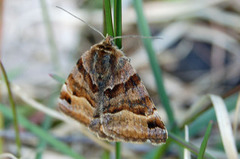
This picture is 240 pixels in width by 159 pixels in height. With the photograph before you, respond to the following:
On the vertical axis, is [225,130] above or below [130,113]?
below

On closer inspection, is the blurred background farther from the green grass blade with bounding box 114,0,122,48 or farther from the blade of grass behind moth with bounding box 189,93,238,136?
the green grass blade with bounding box 114,0,122,48

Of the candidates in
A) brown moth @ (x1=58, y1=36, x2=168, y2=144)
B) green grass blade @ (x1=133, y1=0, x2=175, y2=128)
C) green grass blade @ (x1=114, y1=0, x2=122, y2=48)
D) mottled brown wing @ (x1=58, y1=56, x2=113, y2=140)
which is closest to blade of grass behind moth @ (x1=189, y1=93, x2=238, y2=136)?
green grass blade @ (x1=133, y1=0, x2=175, y2=128)

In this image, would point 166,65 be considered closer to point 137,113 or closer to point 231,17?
point 231,17

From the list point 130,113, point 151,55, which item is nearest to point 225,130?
point 130,113

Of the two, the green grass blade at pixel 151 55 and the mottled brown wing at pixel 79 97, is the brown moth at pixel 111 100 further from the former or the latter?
the green grass blade at pixel 151 55

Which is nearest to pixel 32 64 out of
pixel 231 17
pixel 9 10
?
pixel 9 10

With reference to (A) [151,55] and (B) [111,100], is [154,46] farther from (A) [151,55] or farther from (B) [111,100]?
(B) [111,100]

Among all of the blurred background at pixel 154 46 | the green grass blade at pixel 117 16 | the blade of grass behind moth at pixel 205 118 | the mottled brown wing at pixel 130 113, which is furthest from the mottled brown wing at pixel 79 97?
the blurred background at pixel 154 46
